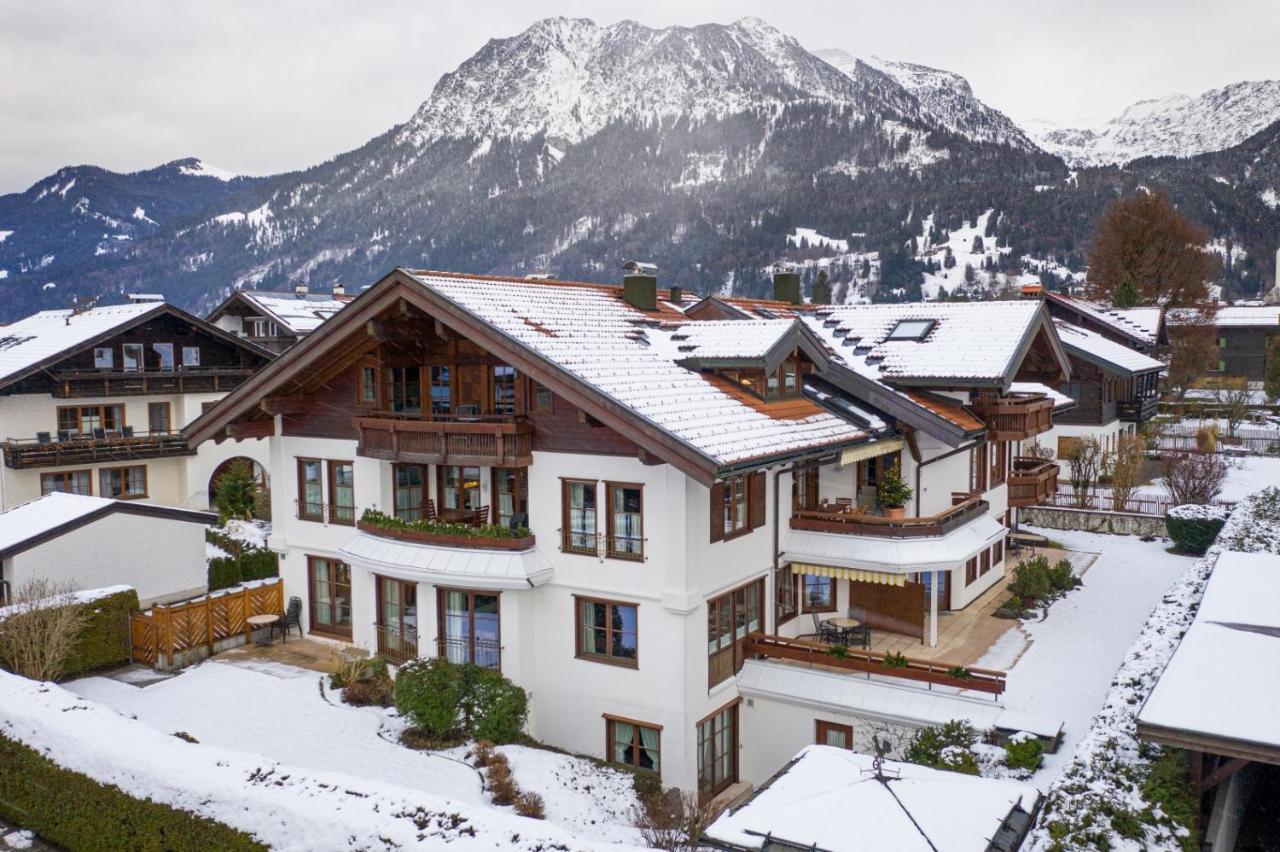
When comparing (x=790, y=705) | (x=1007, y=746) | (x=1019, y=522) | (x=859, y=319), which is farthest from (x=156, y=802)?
(x=1019, y=522)

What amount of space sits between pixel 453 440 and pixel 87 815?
8.60m

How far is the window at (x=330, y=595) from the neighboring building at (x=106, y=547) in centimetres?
483

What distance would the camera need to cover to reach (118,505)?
938 inches

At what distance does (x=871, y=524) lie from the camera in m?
19.6

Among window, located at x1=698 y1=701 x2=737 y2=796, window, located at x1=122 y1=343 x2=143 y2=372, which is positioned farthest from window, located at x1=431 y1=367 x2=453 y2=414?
window, located at x1=122 y1=343 x2=143 y2=372

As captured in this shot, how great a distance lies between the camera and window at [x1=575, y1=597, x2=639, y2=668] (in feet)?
57.7

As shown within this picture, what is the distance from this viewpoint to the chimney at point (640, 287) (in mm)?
23109

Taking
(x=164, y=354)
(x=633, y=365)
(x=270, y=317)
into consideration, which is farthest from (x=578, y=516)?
(x=270, y=317)

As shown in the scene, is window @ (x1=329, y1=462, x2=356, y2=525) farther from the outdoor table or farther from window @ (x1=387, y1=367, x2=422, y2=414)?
the outdoor table

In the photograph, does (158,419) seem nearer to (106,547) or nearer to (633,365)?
(106,547)

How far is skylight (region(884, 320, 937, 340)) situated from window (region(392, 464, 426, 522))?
1342cm

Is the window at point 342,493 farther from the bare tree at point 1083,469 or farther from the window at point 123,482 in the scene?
the bare tree at point 1083,469

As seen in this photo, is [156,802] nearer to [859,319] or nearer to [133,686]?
[133,686]

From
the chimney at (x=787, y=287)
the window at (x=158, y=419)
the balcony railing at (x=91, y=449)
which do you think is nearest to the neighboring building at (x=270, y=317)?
the window at (x=158, y=419)
